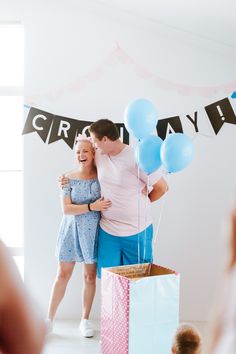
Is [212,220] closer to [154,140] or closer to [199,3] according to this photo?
[154,140]

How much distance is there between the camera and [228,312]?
330 mm

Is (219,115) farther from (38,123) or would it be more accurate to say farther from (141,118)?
(38,123)

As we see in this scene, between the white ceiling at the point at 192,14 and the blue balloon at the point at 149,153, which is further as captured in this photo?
the white ceiling at the point at 192,14

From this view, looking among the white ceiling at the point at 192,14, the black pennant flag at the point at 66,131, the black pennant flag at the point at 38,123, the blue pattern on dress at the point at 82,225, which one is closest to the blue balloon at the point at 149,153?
the blue pattern on dress at the point at 82,225

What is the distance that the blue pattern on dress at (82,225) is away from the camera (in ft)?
10.2

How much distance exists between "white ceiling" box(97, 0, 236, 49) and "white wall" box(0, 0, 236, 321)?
7 cm

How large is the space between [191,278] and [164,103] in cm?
121

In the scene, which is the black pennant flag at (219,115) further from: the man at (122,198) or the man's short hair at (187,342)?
the man's short hair at (187,342)

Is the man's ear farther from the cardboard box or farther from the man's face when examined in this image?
the cardboard box

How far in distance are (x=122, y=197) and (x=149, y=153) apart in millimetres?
428

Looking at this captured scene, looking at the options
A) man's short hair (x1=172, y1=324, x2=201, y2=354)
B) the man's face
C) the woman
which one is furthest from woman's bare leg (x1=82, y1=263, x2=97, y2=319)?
man's short hair (x1=172, y1=324, x2=201, y2=354)

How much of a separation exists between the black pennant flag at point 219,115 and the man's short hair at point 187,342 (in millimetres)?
1905

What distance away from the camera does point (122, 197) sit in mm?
2967

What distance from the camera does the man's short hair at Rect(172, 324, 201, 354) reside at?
1777 mm
